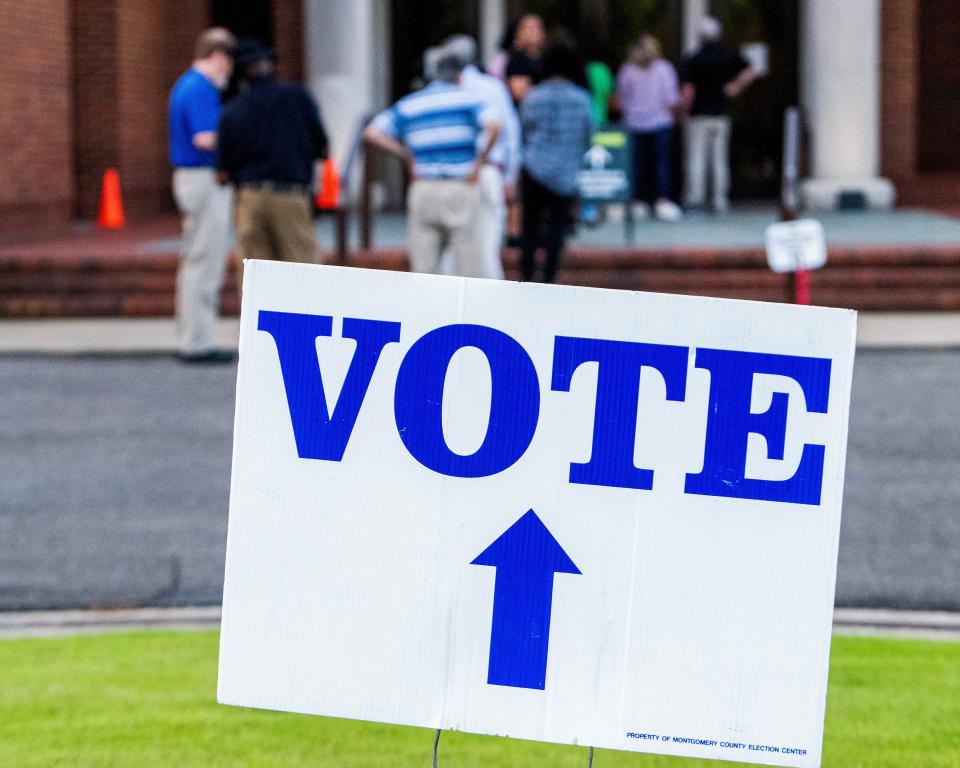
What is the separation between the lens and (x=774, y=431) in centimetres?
299

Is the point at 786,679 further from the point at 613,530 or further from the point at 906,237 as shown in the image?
the point at 906,237

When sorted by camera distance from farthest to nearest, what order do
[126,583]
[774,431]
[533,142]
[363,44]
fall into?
[363,44] < [533,142] < [126,583] < [774,431]

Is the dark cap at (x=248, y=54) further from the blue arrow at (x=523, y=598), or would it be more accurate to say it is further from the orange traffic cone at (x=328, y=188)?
the blue arrow at (x=523, y=598)

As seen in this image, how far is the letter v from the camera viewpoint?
10.0 ft

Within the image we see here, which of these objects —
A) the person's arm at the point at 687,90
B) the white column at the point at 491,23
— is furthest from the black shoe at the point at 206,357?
the white column at the point at 491,23

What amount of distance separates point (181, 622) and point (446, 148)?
5.59 m

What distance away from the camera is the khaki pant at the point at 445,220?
1108 cm

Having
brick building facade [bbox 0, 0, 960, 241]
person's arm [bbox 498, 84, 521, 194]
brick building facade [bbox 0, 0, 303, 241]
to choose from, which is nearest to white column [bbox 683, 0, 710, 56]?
brick building facade [bbox 0, 0, 960, 241]

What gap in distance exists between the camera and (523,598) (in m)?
3.05

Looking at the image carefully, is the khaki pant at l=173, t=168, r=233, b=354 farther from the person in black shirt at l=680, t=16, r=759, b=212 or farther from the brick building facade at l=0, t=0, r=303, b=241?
the person in black shirt at l=680, t=16, r=759, b=212

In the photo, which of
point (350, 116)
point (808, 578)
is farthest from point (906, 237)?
point (808, 578)

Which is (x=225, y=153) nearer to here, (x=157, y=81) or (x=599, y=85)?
(x=599, y=85)

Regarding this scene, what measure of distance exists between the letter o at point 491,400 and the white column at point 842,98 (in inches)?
647

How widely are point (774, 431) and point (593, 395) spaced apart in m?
0.30
